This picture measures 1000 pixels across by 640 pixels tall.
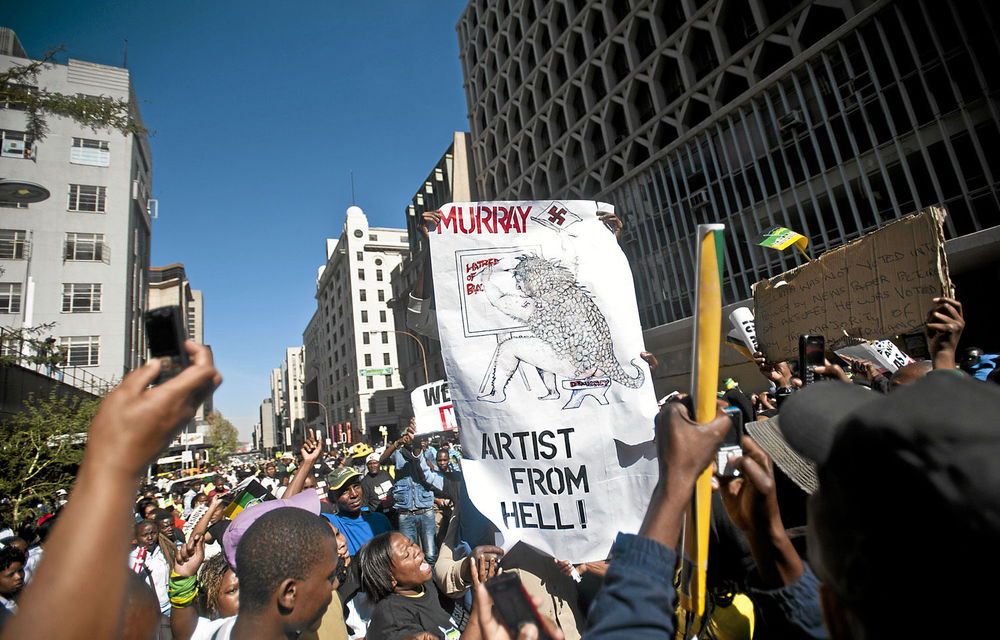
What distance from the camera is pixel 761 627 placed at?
1.72 m

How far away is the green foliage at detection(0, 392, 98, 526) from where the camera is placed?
1084 centimetres

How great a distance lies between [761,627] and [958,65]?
18205mm

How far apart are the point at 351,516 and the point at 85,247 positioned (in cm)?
3605

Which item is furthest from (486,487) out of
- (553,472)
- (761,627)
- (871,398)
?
(871,398)

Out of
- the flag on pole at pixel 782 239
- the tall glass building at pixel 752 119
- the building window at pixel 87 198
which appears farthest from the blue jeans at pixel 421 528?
the building window at pixel 87 198

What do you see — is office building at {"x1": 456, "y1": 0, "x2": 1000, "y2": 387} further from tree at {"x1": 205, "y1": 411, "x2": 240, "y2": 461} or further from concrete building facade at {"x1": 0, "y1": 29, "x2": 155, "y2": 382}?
tree at {"x1": 205, "y1": 411, "x2": 240, "y2": 461}

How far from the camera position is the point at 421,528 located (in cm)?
754

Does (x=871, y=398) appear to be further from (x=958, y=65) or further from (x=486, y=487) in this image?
(x=958, y=65)

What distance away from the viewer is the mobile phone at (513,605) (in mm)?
1594

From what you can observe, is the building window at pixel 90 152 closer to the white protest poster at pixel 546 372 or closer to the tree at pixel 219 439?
the tree at pixel 219 439

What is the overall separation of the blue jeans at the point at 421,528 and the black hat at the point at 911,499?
23.3 ft

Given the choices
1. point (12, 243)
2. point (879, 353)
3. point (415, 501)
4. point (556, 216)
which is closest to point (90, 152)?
point (12, 243)

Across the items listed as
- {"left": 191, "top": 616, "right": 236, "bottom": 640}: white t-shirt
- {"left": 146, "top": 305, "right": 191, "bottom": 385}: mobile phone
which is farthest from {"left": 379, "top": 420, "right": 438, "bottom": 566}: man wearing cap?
{"left": 146, "top": 305, "right": 191, "bottom": 385}: mobile phone

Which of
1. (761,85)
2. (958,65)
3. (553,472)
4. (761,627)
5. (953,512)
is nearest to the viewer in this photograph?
(953,512)
